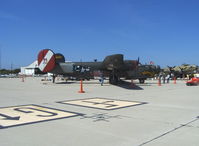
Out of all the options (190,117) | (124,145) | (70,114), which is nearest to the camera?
(124,145)

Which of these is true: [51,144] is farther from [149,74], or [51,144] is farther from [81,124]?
[149,74]

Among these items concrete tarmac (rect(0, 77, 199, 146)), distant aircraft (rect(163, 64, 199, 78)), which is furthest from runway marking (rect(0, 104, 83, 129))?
distant aircraft (rect(163, 64, 199, 78))

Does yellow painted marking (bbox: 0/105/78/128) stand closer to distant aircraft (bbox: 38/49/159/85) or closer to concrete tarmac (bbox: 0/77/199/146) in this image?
concrete tarmac (bbox: 0/77/199/146)

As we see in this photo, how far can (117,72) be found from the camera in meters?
23.9

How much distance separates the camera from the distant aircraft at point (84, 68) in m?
23.8

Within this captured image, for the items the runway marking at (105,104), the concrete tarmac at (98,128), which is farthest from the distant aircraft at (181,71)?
the concrete tarmac at (98,128)

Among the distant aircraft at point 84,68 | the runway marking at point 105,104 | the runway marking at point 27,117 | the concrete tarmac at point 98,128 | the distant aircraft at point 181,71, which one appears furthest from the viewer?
the distant aircraft at point 181,71

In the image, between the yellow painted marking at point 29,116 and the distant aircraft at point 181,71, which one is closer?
the yellow painted marking at point 29,116

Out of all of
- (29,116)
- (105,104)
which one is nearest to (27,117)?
(29,116)

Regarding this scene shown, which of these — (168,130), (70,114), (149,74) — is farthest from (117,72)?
(168,130)

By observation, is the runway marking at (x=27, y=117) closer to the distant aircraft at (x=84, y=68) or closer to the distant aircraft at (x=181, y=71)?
the distant aircraft at (x=84, y=68)

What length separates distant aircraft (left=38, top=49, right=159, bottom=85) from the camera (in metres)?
23.8

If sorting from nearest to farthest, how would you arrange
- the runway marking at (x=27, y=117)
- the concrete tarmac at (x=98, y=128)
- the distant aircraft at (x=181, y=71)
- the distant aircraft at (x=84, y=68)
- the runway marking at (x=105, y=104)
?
the concrete tarmac at (x=98, y=128) → the runway marking at (x=27, y=117) → the runway marking at (x=105, y=104) → the distant aircraft at (x=84, y=68) → the distant aircraft at (x=181, y=71)

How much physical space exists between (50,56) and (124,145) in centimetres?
2155
